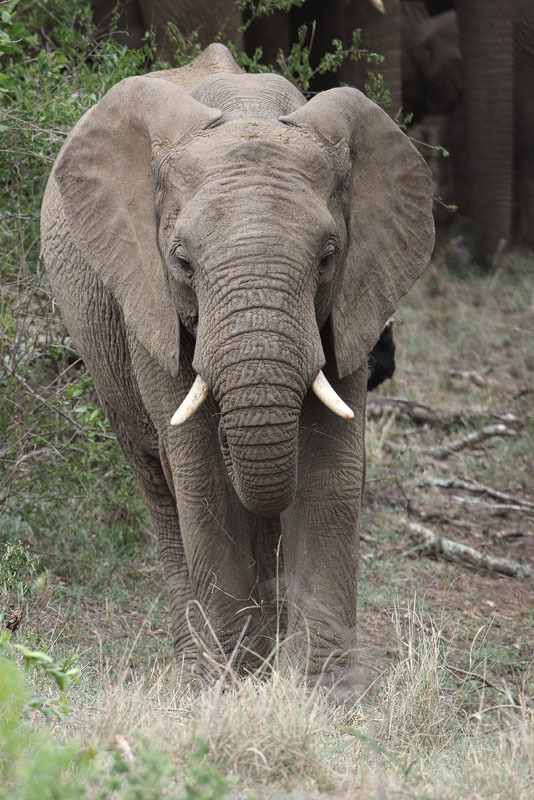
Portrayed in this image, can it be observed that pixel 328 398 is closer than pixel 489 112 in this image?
Yes

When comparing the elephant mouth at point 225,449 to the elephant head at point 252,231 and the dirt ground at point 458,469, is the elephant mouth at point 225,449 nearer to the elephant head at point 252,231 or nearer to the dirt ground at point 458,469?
the elephant head at point 252,231

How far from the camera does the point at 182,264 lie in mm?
4332

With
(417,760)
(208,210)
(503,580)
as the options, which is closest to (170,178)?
(208,210)

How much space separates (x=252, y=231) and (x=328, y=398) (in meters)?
0.55

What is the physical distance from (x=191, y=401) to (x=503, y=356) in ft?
20.9

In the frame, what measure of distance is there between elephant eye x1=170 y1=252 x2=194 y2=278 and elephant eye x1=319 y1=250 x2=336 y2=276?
1.32 feet

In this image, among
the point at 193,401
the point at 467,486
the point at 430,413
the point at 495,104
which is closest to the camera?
the point at 193,401

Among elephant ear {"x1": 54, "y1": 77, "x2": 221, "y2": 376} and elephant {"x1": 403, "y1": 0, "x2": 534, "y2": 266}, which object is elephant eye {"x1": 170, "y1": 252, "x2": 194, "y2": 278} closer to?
elephant ear {"x1": 54, "y1": 77, "x2": 221, "y2": 376}

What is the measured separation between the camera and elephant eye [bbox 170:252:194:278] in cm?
430

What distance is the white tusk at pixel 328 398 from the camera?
4121 mm

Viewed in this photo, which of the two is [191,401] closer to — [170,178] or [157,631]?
[170,178]

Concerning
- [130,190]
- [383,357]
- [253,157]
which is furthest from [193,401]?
[383,357]

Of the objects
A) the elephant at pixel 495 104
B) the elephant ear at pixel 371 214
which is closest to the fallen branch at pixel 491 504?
the elephant ear at pixel 371 214

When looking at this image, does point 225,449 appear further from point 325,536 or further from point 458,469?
point 458,469
